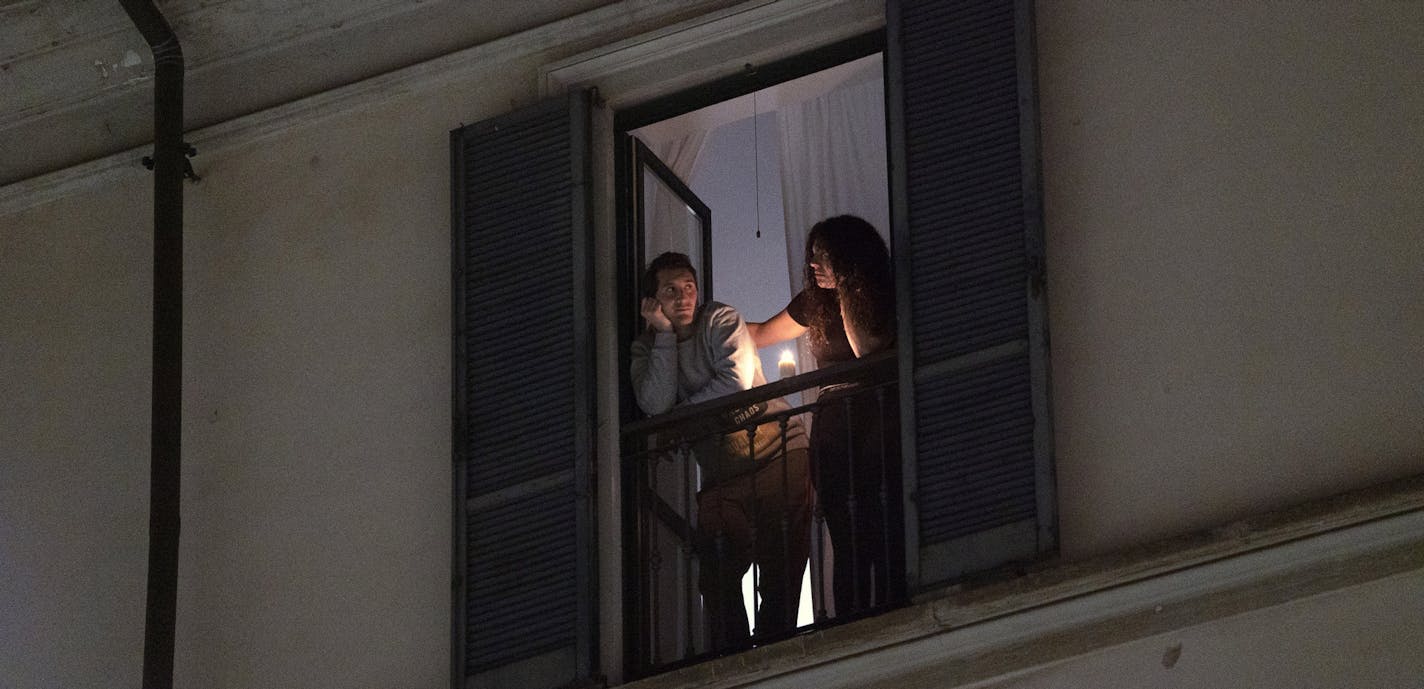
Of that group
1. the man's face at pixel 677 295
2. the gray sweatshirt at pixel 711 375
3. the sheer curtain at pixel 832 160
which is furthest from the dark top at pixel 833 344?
the sheer curtain at pixel 832 160

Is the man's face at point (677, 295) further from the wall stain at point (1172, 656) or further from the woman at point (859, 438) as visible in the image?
the wall stain at point (1172, 656)

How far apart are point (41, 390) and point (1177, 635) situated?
3.69m

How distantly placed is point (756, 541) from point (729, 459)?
0.26 metres

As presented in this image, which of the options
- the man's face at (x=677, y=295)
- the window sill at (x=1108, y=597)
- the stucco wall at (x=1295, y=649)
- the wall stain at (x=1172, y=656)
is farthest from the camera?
the man's face at (x=677, y=295)

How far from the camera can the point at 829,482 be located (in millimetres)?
7637

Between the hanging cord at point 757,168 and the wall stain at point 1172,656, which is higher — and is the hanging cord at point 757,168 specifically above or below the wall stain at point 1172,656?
above

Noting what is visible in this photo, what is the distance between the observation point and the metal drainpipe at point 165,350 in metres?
7.88

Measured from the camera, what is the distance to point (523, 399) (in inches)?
312

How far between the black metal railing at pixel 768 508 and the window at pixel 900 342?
181mm

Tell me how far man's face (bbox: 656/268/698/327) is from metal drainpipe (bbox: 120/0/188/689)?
1425mm

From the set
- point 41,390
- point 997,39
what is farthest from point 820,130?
point 41,390

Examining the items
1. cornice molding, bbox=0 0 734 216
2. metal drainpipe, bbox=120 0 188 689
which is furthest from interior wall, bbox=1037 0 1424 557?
metal drainpipe, bbox=120 0 188 689

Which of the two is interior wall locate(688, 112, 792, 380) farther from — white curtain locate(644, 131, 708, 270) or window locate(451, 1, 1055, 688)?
window locate(451, 1, 1055, 688)

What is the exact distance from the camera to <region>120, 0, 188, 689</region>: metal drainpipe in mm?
7883
